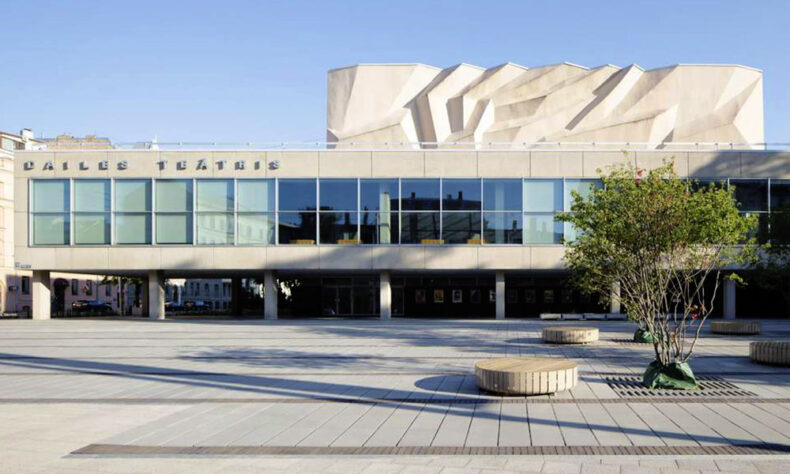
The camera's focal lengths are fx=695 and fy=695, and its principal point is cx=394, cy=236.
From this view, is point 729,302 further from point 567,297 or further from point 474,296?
point 474,296

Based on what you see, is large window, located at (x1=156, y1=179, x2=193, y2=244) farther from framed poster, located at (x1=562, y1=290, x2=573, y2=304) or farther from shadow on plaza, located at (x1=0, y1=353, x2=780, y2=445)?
framed poster, located at (x1=562, y1=290, x2=573, y2=304)

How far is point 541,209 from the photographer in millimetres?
36344

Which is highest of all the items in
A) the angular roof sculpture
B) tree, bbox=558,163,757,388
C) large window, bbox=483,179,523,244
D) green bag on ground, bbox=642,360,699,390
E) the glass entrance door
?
the angular roof sculpture

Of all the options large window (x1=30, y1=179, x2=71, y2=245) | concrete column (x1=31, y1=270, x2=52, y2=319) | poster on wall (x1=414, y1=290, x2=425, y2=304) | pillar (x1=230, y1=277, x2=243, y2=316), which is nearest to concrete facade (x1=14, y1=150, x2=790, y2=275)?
large window (x1=30, y1=179, x2=71, y2=245)

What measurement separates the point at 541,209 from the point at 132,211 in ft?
71.0

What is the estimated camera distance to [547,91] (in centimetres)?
5206

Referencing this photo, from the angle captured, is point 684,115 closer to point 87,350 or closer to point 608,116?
point 608,116

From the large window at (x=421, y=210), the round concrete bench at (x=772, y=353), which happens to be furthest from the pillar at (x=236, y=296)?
the round concrete bench at (x=772, y=353)

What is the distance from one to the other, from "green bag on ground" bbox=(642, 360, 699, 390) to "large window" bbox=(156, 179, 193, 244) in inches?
1141

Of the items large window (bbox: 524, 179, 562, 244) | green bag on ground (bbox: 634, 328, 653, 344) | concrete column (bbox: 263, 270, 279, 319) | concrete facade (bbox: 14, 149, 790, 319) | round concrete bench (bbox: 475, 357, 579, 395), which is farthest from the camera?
concrete column (bbox: 263, 270, 279, 319)

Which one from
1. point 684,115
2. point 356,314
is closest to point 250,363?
point 356,314

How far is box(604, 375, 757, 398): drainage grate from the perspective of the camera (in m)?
11.9

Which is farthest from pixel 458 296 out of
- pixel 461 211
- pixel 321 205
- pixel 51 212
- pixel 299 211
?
pixel 51 212

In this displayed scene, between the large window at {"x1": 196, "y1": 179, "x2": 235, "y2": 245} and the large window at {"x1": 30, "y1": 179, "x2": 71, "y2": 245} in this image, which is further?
the large window at {"x1": 30, "y1": 179, "x2": 71, "y2": 245}
